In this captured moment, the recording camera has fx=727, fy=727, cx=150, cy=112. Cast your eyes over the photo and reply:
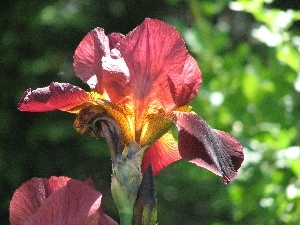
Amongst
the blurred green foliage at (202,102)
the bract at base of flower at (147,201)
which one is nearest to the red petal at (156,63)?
the bract at base of flower at (147,201)

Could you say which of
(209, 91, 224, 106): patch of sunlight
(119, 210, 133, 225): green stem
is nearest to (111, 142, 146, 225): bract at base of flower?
(119, 210, 133, 225): green stem

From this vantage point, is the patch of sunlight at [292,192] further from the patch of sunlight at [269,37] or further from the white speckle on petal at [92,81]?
the white speckle on petal at [92,81]

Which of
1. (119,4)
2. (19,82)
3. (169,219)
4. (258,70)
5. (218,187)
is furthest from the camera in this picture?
(119,4)

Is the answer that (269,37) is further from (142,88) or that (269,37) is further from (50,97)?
(50,97)

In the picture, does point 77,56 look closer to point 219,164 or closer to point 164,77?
point 164,77

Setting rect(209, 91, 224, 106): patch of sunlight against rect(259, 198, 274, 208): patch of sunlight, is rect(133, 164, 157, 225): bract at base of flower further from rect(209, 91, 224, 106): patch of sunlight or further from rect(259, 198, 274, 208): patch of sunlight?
rect(209, 91, 224, 106): patch of sunlight

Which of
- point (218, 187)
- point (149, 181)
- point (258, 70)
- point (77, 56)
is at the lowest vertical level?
point (218, 187)

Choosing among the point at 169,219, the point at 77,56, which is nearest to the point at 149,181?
the point at 77,56

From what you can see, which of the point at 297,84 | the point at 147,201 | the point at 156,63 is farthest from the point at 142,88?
the point at 297,84
